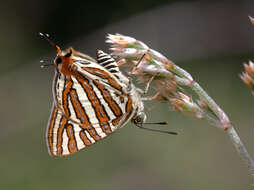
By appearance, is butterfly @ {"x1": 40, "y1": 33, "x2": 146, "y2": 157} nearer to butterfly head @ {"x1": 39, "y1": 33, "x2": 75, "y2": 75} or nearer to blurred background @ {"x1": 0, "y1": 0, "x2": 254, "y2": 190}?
butterfly head @ {"x1": 39, "y1": 33, "x2": 75, "y2": 75}

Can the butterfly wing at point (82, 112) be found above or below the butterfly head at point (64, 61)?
below

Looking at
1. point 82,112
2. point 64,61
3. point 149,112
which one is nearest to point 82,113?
point 82,112

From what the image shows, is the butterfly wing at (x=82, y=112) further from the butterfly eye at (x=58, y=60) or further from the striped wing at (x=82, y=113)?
the butterfly eye at (x=58, y=60)

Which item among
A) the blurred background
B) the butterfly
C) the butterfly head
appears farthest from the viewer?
the blurred background

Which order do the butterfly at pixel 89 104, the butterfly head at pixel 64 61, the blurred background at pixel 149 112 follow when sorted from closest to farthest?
1. the butterfly head at pixel 64 61
2. the butterfly at pixel 89 104
3. the blurred background at pixel 149 112

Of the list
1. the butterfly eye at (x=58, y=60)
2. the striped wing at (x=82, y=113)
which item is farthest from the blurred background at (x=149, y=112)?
the butterfly eye at (x=58, y=60)

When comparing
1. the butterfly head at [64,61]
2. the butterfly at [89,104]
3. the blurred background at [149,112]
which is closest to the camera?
the butterfly head at [64,61]

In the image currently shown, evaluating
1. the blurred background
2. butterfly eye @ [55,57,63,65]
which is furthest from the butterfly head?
the blurred background

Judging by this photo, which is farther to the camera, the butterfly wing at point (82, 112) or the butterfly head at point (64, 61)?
the butterfly wing at point (82, 112)
